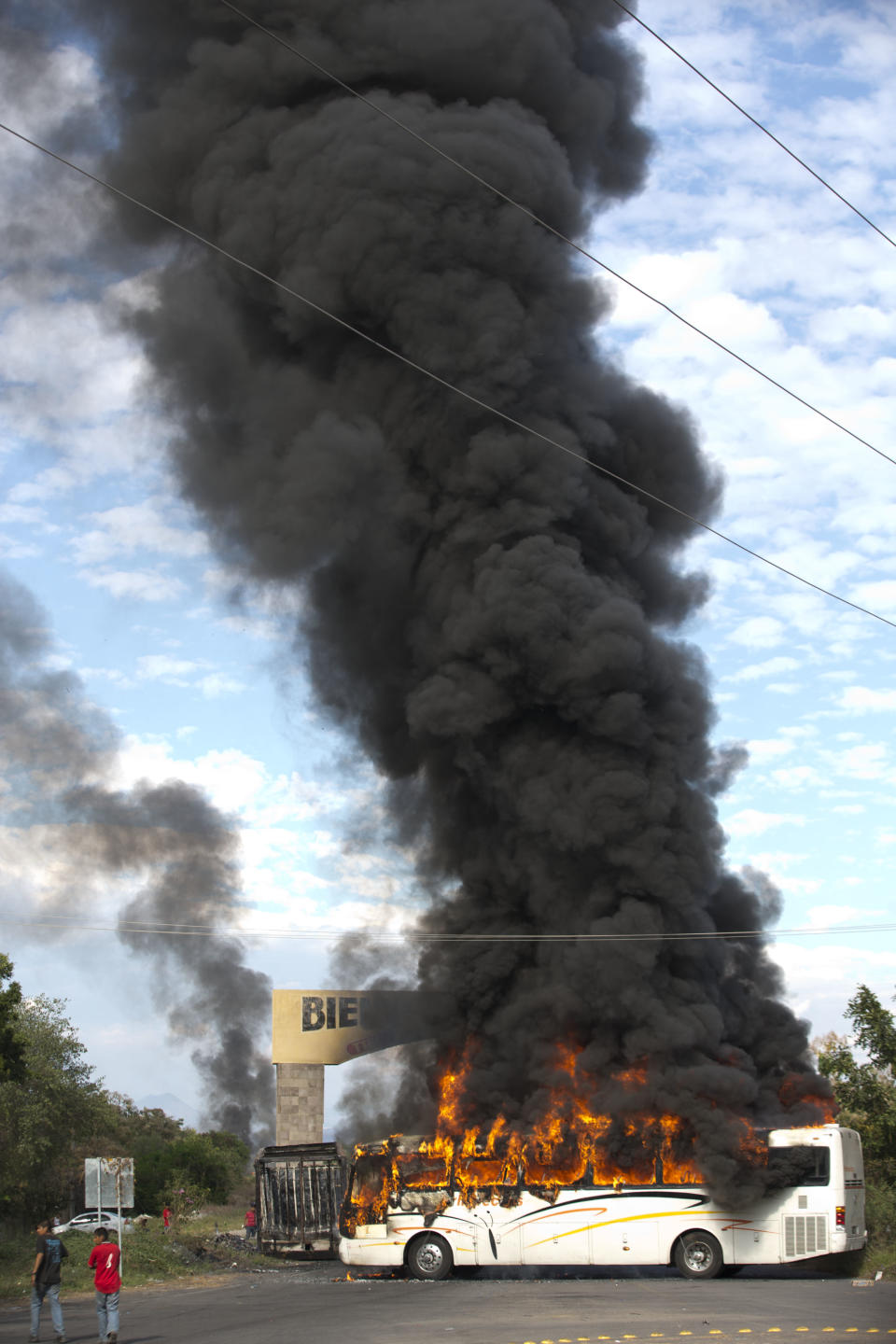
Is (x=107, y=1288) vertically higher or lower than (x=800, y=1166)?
higher

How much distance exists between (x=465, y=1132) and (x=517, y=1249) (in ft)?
12.4

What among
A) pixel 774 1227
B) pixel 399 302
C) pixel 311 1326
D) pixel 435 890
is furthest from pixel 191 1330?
pixel 399 302

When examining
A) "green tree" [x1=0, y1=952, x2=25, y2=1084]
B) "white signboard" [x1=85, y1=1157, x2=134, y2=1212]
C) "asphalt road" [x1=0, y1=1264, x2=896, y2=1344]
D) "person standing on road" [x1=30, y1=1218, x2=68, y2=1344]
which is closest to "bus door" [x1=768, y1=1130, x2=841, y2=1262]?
"asphalt road" [x1=0, y1=1264, x2=896, y2=1344]

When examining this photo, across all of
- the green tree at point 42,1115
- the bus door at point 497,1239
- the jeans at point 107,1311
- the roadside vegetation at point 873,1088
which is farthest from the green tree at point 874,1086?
the green tree at point 42,1115

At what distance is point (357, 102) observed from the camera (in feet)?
109

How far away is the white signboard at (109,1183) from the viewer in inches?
904

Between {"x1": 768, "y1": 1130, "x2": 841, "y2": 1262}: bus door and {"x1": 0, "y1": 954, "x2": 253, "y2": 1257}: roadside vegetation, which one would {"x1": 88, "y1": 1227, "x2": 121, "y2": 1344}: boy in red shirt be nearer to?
{"x1": 768, "y1": 1130, "x2": 841, "y2": 1262}: bus door

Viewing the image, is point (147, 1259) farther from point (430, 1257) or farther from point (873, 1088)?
point (873, 1088)

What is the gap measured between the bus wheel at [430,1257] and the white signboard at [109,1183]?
522 centimetres

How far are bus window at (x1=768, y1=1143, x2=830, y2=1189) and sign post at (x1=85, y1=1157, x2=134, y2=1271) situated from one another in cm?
1151

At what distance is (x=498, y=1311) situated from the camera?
17328mm

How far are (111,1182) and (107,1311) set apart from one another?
8337mm

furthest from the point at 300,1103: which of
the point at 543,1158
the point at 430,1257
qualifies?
the point at 430,1257

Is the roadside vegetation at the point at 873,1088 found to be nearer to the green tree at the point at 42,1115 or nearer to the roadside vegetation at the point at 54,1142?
the roadside vegetation at the point at 54,1142
